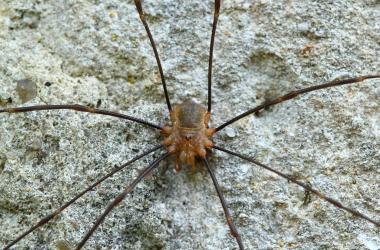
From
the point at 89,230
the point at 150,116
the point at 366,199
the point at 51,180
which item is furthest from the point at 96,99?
the point at 366,199

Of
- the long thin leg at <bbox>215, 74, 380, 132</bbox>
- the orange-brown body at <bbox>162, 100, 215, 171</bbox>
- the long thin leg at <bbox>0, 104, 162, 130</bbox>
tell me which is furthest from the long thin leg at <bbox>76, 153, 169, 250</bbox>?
the long thin leg at <bbox>215, 74, 380, 132</bbox>

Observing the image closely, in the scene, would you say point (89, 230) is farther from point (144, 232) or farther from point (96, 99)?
point (96, 99)

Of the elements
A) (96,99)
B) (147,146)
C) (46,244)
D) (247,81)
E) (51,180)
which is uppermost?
(247,81)

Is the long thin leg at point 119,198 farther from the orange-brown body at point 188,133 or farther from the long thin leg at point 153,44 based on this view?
the long thin leg at point 153,44

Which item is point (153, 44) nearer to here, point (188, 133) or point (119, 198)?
point (188, 133)

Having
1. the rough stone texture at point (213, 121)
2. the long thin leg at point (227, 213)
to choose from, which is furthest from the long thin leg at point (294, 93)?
the long thin leg at point (227, 213)
